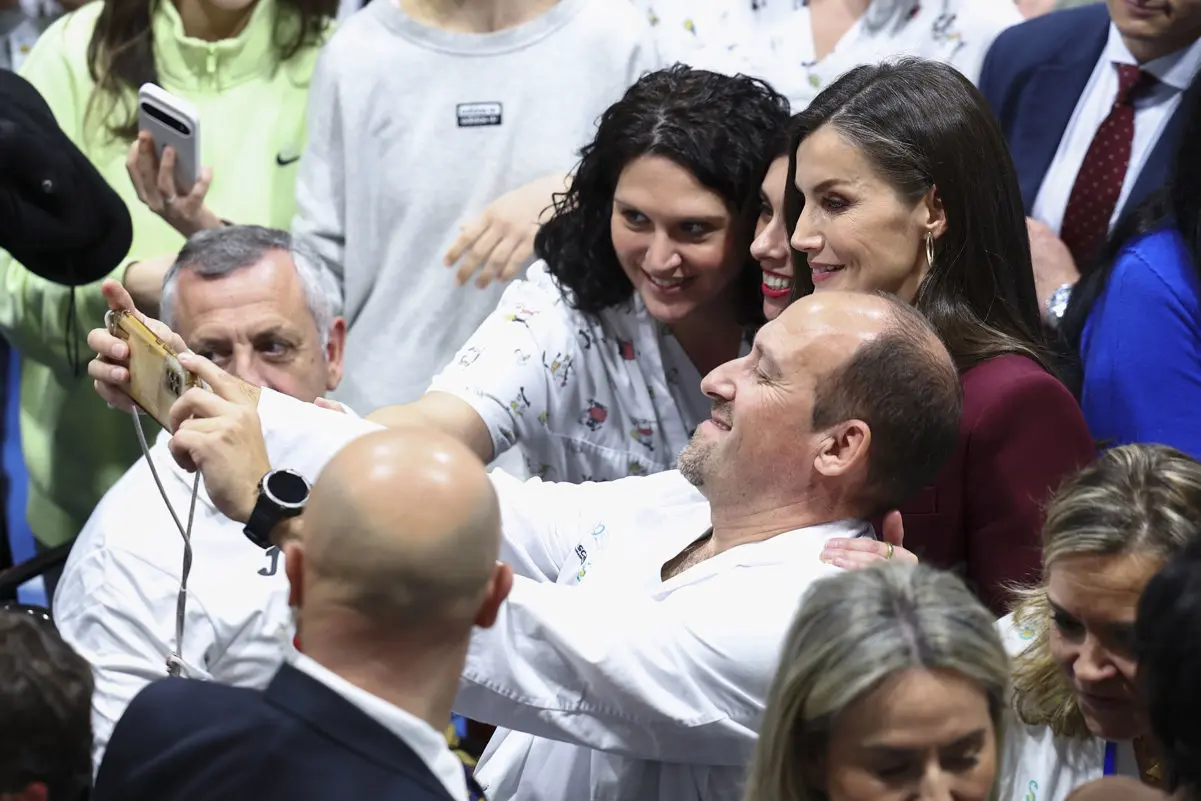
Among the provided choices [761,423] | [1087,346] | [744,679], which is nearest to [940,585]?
[744,679]

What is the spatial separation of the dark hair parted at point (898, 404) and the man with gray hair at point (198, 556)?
2.98ft

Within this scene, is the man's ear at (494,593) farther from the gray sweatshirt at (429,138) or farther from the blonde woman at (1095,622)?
the gray sweatshirt at (429,138)

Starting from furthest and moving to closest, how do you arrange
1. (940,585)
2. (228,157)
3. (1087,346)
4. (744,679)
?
1. (228,157)
2. (1087,346)
3. (744,679)
4. (940,585)

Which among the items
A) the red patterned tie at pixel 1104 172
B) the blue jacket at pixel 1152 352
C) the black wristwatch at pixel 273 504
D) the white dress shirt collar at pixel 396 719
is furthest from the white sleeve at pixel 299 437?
the red patterned tie at pixel 1104 172

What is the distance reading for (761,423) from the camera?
96.6 inches

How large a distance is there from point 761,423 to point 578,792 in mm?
557

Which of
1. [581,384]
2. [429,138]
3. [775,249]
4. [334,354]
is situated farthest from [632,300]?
[429,138]

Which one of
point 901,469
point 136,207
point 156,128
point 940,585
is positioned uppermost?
point 940,585

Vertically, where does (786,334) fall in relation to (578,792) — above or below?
above

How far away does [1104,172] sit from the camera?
3396 mm

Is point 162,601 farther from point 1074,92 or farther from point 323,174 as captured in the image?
point 1074,92

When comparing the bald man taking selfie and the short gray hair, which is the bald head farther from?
the short gray hair

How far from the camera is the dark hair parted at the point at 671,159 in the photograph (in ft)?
10.4

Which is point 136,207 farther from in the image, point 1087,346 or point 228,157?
point 1087,346
